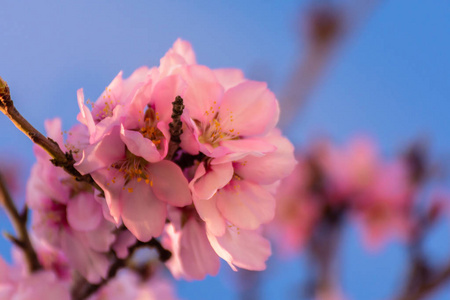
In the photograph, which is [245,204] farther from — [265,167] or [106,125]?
[106,125]

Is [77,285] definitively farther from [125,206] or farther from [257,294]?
[257,294]

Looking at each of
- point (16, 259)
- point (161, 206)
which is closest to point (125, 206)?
point (161, 206)

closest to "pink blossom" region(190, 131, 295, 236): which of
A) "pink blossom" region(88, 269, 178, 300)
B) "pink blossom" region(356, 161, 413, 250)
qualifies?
"pink blossom" region(88, 269, 178, 300)

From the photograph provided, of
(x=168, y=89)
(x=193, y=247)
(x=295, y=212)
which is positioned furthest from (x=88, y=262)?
(x=295, y=212)

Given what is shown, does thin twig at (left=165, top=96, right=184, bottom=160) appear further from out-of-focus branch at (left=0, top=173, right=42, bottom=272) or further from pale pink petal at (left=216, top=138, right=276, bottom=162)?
out-of-focus branch at (left=0, top=173, right=42, bottom=272)

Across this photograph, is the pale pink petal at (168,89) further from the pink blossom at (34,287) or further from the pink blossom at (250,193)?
the pink blossom at (34,287)
